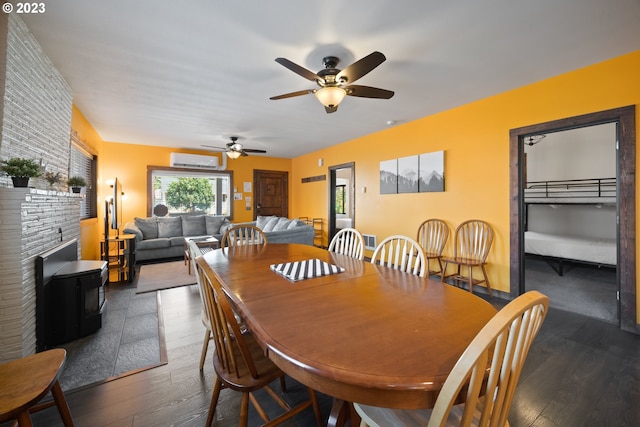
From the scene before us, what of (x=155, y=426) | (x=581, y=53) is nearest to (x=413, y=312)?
(x=155, y=426)

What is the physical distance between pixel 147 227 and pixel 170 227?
0.42 metres

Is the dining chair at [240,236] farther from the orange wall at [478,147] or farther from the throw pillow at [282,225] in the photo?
the orange wall at [478,147]

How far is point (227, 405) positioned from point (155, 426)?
36cm

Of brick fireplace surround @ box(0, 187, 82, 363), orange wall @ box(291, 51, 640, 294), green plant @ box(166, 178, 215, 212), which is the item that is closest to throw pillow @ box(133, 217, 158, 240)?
green plant @ box(166, 178, 215, 212)

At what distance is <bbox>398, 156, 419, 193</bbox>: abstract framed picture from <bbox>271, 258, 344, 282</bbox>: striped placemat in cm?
274

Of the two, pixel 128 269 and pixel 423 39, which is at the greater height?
pixel 423 39

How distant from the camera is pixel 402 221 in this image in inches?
170

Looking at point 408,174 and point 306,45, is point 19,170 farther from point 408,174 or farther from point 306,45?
point 408,174

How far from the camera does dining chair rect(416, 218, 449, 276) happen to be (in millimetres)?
3609

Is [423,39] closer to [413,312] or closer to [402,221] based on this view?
[413,312]

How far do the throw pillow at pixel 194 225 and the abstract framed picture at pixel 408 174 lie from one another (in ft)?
14.5

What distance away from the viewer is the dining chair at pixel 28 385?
3.24 feet

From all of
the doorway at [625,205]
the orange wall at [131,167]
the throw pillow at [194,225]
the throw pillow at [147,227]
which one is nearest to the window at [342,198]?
the orange wall at [131,167]

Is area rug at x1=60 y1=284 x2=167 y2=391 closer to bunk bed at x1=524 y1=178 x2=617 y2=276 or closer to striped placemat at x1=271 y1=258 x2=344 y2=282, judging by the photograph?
striped placemat at x1=271 y1=258 x2=344 y2=282
